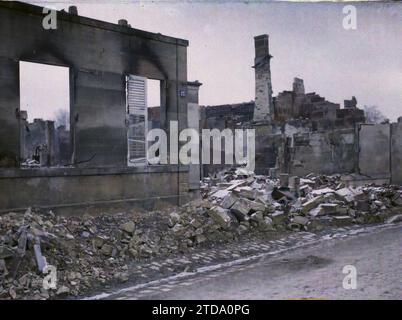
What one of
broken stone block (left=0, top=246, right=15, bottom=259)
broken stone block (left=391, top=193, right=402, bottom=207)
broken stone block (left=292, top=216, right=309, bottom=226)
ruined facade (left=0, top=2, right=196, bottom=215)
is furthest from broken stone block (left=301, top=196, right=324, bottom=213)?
broken stone block (left=0, top=246, right=15, bottom=259)

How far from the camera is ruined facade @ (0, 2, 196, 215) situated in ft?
30.2

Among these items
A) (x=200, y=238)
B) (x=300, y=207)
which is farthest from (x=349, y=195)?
(x=200, y=238)

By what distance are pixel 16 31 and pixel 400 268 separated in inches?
359

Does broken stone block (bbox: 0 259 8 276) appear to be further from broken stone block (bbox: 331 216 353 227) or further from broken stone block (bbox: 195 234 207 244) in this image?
broken stone block (bbox: 331 216 353 227)

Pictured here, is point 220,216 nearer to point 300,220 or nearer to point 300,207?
point 300,220

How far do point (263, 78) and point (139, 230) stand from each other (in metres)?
23.5

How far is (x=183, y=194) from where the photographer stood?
40.9ft

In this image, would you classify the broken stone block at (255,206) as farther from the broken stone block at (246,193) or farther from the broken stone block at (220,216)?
the broken stone block at (220,216)

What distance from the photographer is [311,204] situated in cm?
1337

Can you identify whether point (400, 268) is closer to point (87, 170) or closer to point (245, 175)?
point (87, 170)

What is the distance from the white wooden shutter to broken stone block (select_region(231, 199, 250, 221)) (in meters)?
2.75

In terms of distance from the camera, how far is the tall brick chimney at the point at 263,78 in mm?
30953

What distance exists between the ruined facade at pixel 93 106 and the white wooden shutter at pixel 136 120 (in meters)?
0.03
